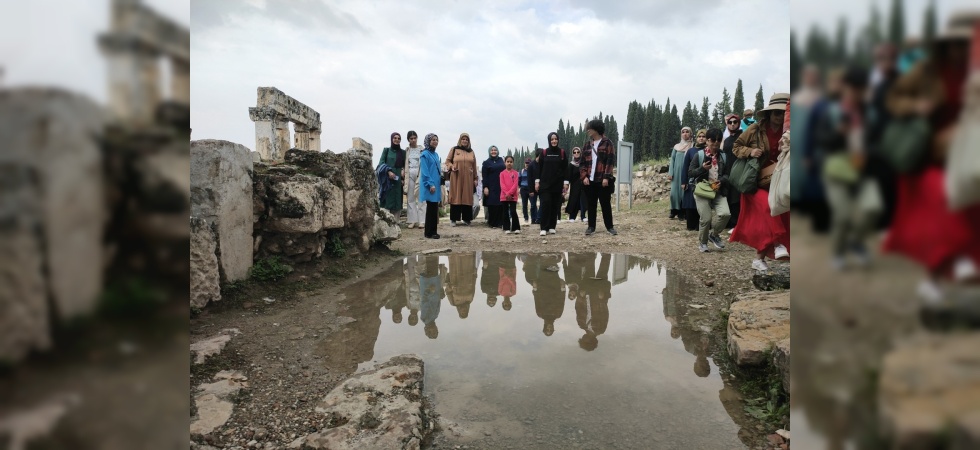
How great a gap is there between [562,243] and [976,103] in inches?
244

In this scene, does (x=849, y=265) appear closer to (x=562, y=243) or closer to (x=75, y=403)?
(x=75, y=403)

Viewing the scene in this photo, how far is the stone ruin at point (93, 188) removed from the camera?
457 mm

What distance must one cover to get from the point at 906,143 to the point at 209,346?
2855mm

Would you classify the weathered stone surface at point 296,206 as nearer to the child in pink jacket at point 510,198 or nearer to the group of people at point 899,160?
the group of people at point 899,160

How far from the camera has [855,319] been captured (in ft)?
1.69

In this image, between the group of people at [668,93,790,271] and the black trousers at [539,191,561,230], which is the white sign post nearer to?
the group of people at [668,93,790,271]

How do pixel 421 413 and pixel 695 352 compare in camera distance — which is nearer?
pixel 421 413

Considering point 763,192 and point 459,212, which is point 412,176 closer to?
point 459,212

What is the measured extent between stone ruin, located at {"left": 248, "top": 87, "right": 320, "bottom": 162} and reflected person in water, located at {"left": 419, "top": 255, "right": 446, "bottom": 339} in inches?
265

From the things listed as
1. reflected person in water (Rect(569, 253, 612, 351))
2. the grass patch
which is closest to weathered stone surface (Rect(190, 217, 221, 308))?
the grass patch

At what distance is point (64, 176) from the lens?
1.62ft

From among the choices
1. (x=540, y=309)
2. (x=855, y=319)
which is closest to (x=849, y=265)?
(x=855, y=319)

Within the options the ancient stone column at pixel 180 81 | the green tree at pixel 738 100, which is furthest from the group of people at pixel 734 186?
the green tree at pixel 738 100

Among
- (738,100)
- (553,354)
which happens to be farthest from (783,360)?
(738,100)
